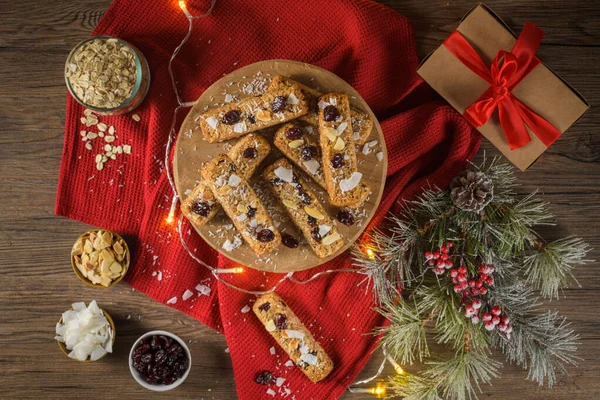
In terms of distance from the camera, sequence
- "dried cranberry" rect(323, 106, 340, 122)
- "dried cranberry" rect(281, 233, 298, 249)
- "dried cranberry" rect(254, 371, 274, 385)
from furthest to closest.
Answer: "dried cranberry" rect(254, 371, 274, 385), "dried cranberry" rect(281, 233, 298, 249), "dried cranberry" rect(323, 106, 340, 122)

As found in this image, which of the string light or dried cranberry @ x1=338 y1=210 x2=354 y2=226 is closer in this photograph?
dried cranberry @ x1=338 y1=210 x2=354 y2=226

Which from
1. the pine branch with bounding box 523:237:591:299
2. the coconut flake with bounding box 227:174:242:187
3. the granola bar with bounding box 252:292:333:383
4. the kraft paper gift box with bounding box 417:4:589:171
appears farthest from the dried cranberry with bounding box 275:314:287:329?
the kraft paper gift box with bounding box 417:4:589:171

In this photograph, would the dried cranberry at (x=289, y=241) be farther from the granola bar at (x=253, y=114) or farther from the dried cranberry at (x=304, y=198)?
the granola bar at (x=253, y=114)

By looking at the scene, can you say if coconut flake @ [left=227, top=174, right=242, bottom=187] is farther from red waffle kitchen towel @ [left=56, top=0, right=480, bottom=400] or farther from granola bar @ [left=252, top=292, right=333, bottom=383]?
granola bar @ [left=252, top=292, right=333, bottom=383]

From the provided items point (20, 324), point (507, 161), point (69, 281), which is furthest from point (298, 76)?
point (20, 324)

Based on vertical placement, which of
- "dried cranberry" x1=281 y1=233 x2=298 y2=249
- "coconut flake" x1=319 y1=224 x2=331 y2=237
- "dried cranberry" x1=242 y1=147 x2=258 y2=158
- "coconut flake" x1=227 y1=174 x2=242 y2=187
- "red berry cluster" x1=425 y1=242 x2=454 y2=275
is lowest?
"dried cranberry" x1=281 y1=233 x2=298 y2=249

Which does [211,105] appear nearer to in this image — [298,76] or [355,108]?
[298,76]

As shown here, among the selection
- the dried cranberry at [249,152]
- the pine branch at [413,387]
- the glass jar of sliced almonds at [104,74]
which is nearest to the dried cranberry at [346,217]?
the dried cranberry at [249,152]
